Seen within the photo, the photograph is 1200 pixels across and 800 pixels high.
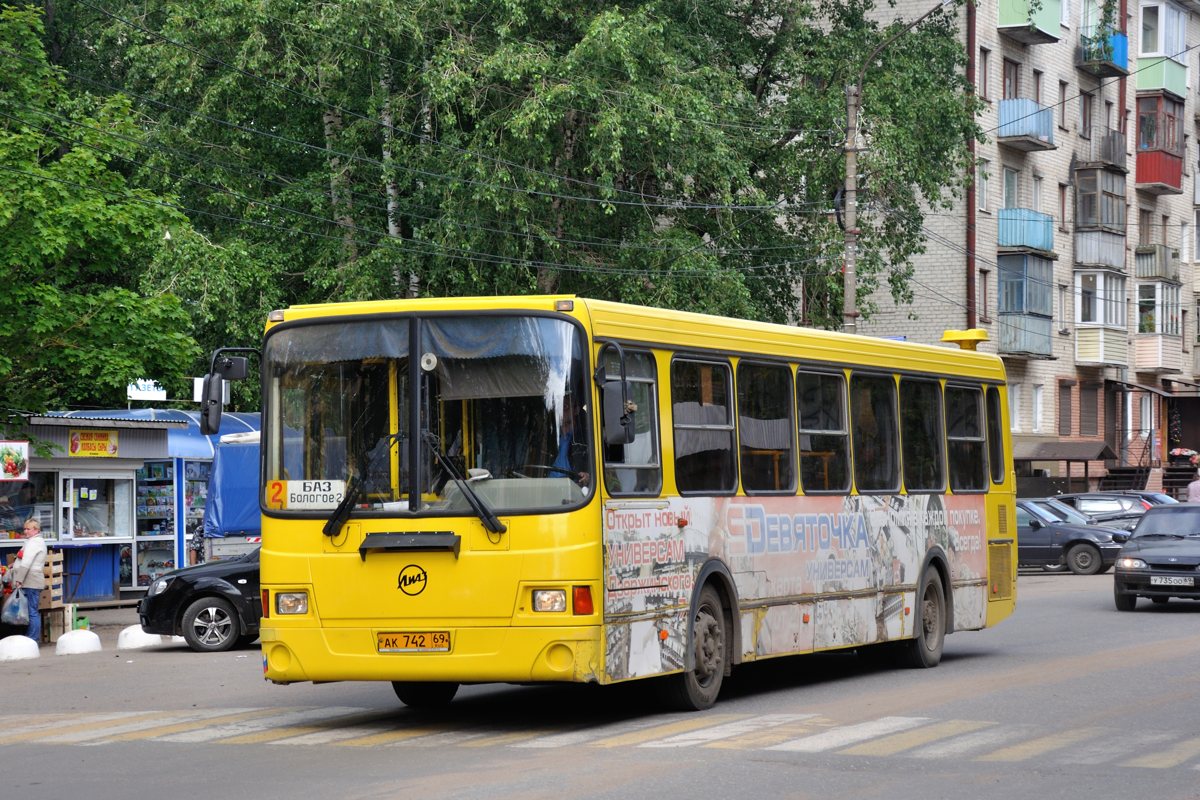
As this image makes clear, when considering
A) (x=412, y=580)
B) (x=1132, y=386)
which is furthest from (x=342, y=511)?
(x=1132, y=386)

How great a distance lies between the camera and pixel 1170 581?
25.7 metres

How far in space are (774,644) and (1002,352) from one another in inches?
1617

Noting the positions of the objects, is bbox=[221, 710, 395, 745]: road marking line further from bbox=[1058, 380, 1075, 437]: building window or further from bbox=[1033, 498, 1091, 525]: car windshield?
bbox=[1058, 380, 1075, 437]: building window

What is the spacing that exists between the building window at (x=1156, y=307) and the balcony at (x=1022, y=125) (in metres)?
11.6

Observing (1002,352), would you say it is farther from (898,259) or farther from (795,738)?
(795,738)

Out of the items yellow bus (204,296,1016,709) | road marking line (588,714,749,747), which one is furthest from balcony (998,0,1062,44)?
road marking line (588,714,749,747)

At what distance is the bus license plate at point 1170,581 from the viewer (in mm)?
25672

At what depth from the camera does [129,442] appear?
1206 inches

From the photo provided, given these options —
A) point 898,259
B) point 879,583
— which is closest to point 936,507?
point 879,583

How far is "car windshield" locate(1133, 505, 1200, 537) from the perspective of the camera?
26938 millimetres

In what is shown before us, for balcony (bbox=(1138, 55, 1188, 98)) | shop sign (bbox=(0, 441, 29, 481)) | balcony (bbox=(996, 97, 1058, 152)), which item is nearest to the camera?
shop sign (bbox=(0, 441, 29, 481))

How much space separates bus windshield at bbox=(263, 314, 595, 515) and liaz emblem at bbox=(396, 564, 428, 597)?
363 mm

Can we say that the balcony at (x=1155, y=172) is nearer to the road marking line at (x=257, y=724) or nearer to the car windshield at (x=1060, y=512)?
the car windshield at (x=1060, y=512)

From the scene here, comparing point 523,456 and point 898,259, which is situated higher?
point 898,259
